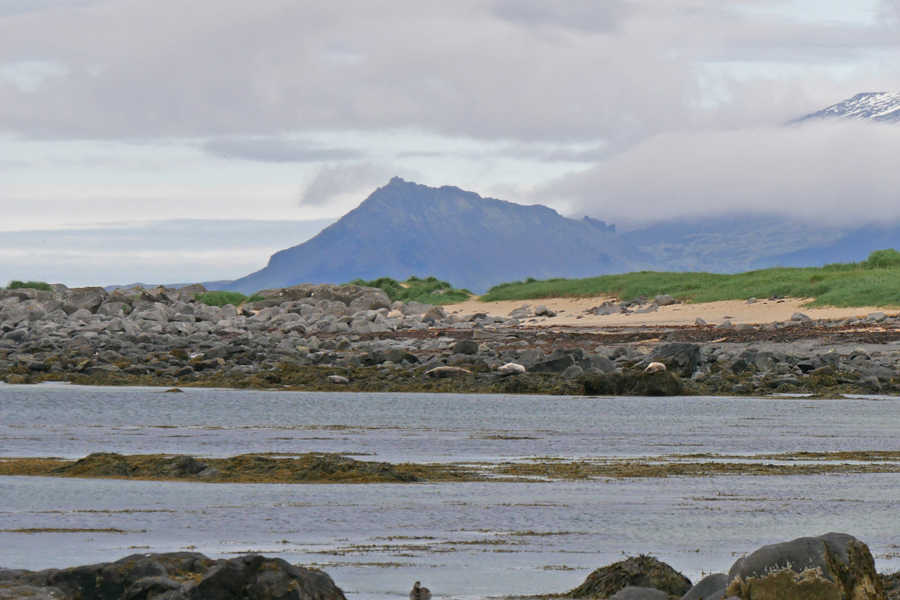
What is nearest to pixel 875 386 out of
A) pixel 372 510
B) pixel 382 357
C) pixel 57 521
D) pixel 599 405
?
pixel 599 405

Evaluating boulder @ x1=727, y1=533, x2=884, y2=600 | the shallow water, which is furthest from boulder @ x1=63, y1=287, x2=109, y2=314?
boulder @ x1=727, y1=533, x2=884, y2=600

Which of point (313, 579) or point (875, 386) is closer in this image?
point (313, 579)

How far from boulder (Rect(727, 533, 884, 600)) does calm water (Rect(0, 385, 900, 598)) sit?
4.17ft

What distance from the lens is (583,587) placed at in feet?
22.4

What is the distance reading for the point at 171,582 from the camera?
6.13 metres

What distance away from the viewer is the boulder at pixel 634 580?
6.63 m

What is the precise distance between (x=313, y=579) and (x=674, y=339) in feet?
101

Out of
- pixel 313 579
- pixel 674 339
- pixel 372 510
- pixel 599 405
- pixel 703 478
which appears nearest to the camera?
pixel 313 579

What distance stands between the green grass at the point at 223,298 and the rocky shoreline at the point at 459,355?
17121 millimetres

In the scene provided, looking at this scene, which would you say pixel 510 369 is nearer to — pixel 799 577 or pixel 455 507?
pixel 455 507

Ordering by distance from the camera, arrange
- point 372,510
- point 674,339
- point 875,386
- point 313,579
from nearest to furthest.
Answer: point 313,579 < point 372,510 < point 875,386 < point 674,339

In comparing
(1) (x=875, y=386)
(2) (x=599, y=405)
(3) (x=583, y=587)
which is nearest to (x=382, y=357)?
(2) (x=599, y=405)

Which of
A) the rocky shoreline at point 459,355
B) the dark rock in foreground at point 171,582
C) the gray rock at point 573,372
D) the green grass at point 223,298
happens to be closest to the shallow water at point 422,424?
the rocky shoreline at point 459,355

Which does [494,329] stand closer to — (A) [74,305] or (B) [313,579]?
(A) [74,305]
